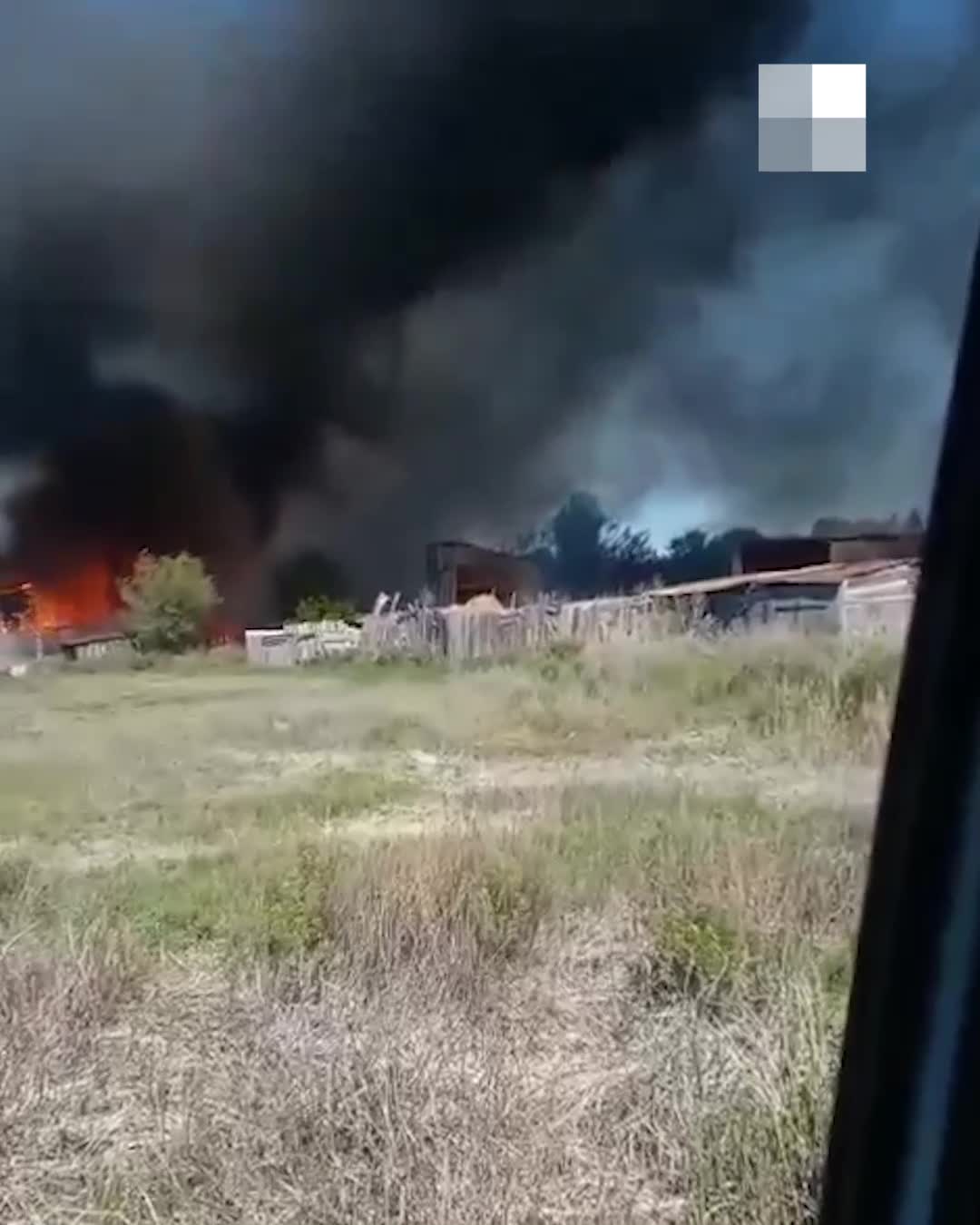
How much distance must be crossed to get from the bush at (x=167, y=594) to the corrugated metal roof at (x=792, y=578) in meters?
0.41

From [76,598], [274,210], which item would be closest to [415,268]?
[274,210]

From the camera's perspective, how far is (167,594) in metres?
1.18

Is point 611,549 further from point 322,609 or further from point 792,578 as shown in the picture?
point 322,609

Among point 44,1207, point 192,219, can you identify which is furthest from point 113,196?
point 44,1207

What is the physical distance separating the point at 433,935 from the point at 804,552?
471mm

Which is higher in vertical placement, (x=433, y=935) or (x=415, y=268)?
(x=415, y=268)

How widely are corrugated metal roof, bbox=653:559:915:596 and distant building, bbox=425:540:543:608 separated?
0.12 m

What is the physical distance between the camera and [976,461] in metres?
0.75

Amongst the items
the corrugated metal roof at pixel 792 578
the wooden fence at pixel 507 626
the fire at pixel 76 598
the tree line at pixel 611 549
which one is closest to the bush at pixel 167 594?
the fire at pixel 76 598

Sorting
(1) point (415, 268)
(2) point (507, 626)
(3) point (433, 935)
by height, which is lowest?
(3) point (433, 935)

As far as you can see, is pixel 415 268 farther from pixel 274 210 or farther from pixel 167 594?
pixel 167 594

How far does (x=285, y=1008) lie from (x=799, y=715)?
20.4 inches

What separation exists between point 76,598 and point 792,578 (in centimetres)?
65

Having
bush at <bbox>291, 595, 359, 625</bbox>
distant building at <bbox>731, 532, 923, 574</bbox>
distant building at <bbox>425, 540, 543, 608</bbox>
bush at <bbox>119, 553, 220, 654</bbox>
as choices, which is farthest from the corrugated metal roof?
bush at <bbox>119, 553, 220, 654</bbox>
